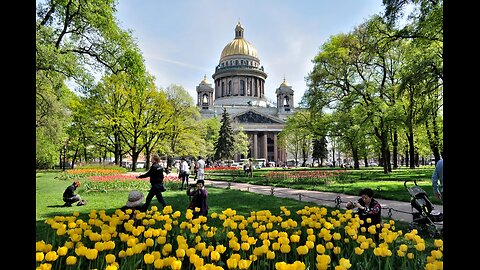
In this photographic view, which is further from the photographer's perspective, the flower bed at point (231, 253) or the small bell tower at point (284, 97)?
the small bell tower at point (284, 97)

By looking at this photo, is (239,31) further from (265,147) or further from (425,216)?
(425,216)

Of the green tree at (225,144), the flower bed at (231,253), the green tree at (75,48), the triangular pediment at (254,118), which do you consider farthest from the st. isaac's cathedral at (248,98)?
the flower bed at (231,253)

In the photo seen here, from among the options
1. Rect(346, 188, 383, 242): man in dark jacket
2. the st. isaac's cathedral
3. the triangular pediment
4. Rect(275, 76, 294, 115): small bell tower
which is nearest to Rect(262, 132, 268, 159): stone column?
the st. isaac's cathedral

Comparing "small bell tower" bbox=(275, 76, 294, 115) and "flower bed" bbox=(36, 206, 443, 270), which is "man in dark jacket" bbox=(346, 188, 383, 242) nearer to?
"flower bed" bbox=(36, 206, 443, 270)

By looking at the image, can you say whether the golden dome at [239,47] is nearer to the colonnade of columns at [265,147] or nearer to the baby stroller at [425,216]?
the colonnade of columns at [265,147]

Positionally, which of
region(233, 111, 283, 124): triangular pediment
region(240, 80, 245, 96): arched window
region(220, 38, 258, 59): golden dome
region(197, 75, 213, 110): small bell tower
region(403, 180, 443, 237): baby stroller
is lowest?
region(403, 180, 443, 237): baby stroller

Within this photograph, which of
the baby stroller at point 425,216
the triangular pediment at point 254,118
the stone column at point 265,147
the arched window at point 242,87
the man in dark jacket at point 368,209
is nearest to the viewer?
the man in dark jacket at point 368,209

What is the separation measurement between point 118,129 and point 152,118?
10.6 ft

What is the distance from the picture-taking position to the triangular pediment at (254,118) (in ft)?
275

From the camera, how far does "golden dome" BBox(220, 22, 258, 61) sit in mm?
98438

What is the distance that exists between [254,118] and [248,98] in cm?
1310

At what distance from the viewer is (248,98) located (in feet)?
318

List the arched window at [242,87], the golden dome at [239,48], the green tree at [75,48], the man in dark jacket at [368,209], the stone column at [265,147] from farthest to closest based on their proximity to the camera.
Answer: the golden dome at [239,48] < the arched window at [242,87] < the stone column at [265,147] < the green tree at [75,48] < the man in dark jacket at [368,209]
